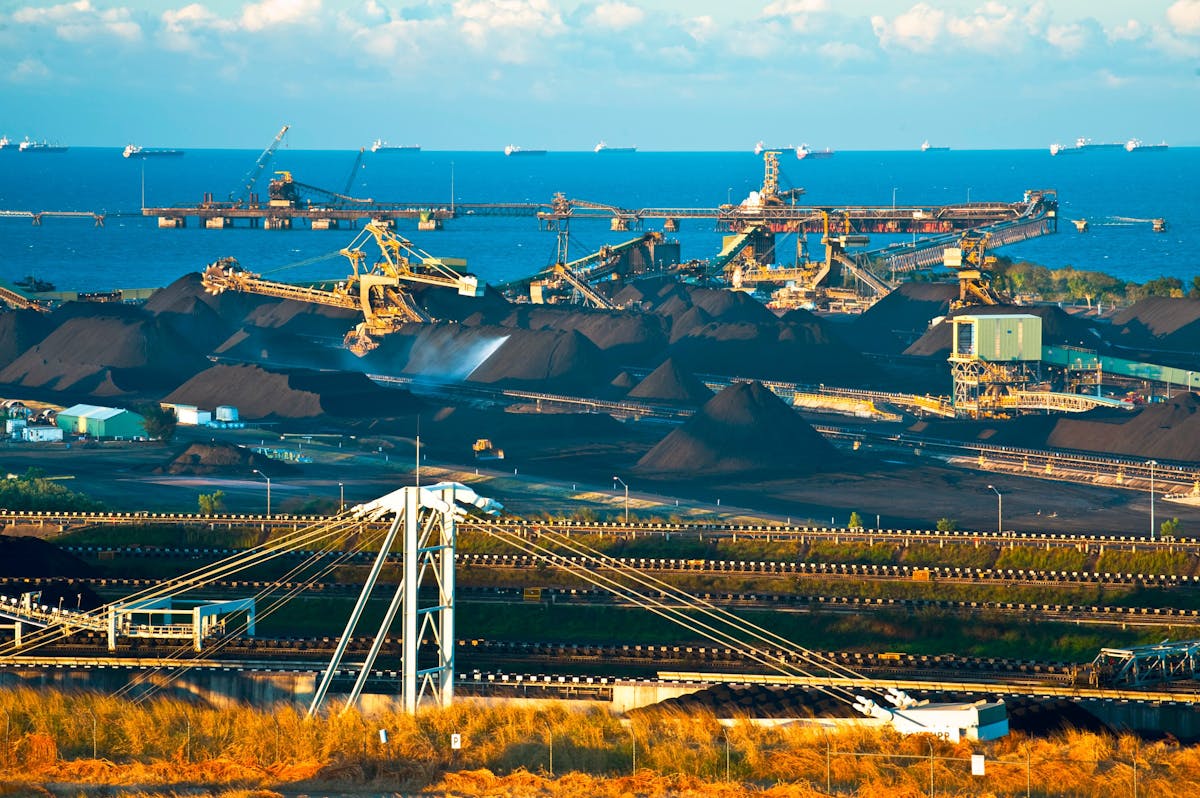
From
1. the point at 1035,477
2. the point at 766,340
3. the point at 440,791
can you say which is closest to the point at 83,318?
the point at 766,340

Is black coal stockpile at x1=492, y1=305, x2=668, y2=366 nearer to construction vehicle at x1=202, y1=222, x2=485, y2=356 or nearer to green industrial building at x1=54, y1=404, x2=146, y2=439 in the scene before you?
construction vehicle at x1=202, y1=222, x2=485, y2=356

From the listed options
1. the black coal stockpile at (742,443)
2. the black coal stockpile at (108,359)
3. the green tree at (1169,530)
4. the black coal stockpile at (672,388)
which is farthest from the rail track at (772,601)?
the black coal stockpile at (108,359)

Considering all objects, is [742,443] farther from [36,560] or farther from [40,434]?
[36,560]

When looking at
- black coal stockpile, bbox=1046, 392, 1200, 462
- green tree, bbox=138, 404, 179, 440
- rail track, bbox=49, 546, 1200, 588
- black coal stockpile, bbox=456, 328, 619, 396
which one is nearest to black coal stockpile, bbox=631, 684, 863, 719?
rail track, bbox=49, 546, 1200, 588

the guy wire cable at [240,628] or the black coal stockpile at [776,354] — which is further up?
the black coal stockpile at [776,354]

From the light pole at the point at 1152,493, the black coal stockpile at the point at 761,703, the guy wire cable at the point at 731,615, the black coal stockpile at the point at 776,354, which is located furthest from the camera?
the black coal stockpile at the point at 776,354

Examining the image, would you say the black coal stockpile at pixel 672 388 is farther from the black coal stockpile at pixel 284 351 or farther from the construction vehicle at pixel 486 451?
the black coal stockpile at pixel 284 351

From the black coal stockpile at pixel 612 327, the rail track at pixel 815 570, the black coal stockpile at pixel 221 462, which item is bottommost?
the rail track at pixel 815 570
